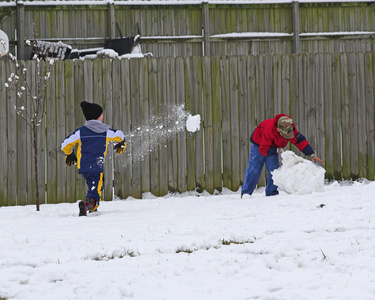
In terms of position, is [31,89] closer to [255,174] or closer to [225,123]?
[225,123]

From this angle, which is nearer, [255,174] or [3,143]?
[255,174]

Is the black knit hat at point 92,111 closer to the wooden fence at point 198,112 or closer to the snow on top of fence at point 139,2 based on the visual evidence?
the wooden fence at point 198,112

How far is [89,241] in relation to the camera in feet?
12.3

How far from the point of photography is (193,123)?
270 inches

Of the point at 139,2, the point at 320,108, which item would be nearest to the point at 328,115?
the point at 320,108

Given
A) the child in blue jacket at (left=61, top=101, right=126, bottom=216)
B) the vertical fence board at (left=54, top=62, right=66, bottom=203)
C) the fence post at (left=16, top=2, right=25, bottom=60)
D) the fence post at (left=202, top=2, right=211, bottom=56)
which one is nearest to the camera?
the child in blue jacket at (left=61, top=101, right=126, bottom=216)

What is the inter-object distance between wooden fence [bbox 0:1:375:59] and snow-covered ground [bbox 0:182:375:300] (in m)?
7.53

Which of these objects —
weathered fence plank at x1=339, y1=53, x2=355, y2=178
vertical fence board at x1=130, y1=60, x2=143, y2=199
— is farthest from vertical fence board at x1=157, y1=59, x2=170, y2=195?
weathered fence plank at x1=339, y1=53, x2=355, y2=178

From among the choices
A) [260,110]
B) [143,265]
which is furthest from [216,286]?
[260,110]

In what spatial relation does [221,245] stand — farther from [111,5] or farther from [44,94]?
[111,5]

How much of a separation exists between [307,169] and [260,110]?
4.56 ft

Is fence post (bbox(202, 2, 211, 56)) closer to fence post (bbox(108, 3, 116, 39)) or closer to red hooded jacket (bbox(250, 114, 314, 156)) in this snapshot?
fence post (bbox(108, 3, 116, 39))

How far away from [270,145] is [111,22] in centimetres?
698

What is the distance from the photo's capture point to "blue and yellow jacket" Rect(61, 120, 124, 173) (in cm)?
566
